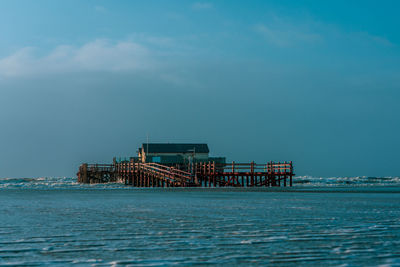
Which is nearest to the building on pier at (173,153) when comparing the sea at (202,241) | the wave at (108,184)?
the wave at (108,184)

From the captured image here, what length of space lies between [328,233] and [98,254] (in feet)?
14.4

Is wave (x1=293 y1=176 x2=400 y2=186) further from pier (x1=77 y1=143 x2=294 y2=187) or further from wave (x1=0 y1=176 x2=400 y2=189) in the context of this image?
pier (x1=77 y1=143 x2=294 y2=187)

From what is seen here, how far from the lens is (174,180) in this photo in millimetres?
49438

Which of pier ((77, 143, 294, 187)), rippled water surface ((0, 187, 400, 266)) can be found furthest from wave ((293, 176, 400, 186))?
rippled water surface ((0, 187, 400, 266))

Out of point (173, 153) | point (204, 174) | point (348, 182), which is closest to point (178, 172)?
point (204, 174)

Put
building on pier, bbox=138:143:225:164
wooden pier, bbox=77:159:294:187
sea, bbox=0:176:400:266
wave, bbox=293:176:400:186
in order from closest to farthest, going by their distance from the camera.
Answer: sea, bbox=0:176:400:266 → wooden pier, bbox=77:159:294:187 → wave, bbox=293:176:400:186 → building on pier, bbox=138:143:225:164

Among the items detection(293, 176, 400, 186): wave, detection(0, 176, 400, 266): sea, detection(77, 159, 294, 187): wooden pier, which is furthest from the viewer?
detection(293, 176, 400, 186): wave

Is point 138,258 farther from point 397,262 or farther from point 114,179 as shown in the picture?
point 114,179

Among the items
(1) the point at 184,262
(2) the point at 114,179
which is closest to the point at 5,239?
(1) the point at 184,262

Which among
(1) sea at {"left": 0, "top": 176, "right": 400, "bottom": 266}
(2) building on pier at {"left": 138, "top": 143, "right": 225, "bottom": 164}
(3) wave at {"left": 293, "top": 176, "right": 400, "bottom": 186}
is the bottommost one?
(3) wave at {"left": 293, "top": 176, "right": 400, "bottom": 186}

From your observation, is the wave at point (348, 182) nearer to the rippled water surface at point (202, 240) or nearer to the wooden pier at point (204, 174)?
the wooden pier at point (204, 174)

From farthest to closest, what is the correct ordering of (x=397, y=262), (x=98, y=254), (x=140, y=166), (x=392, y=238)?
(x=140, y=166)
(x=392, y=238)
(x=98, y=254)
(x=397, y=262)

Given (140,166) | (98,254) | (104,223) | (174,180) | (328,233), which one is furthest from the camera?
(140,166)

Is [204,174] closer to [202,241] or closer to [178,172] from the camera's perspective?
[178,172]
